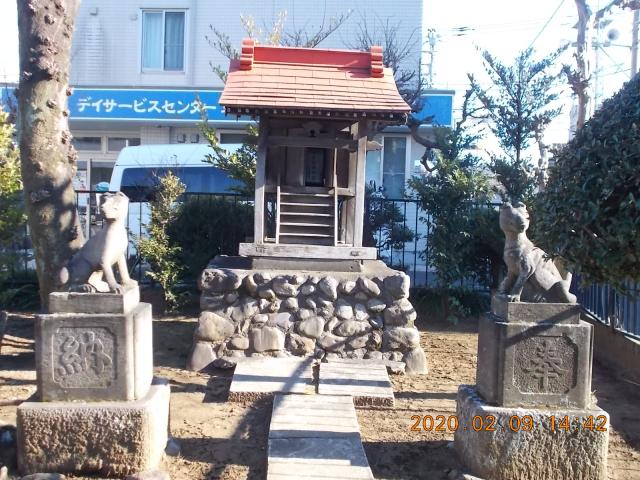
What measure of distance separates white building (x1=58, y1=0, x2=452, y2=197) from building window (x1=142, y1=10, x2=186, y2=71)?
27 mm

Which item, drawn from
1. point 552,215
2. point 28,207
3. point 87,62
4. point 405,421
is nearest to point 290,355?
point 405,421

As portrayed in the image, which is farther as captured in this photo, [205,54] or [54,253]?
[205,54]

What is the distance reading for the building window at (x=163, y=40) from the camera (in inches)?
623

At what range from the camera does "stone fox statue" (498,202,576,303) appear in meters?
3.90

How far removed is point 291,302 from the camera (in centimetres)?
623

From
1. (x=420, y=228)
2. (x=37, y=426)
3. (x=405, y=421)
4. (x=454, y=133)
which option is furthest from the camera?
(x=420, y=228)

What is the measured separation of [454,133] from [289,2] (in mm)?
7909

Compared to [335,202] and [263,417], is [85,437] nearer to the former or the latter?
[263,417]

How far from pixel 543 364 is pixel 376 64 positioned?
167 inches

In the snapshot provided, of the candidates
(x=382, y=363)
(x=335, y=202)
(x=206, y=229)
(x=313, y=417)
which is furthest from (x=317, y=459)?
(x=206, y=229)

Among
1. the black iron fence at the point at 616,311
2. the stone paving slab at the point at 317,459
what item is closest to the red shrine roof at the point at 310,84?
the black iron fence at the point at 616,311

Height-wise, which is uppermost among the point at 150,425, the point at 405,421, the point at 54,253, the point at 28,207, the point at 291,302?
the point at 28,207

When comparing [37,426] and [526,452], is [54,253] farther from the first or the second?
[526,452]
